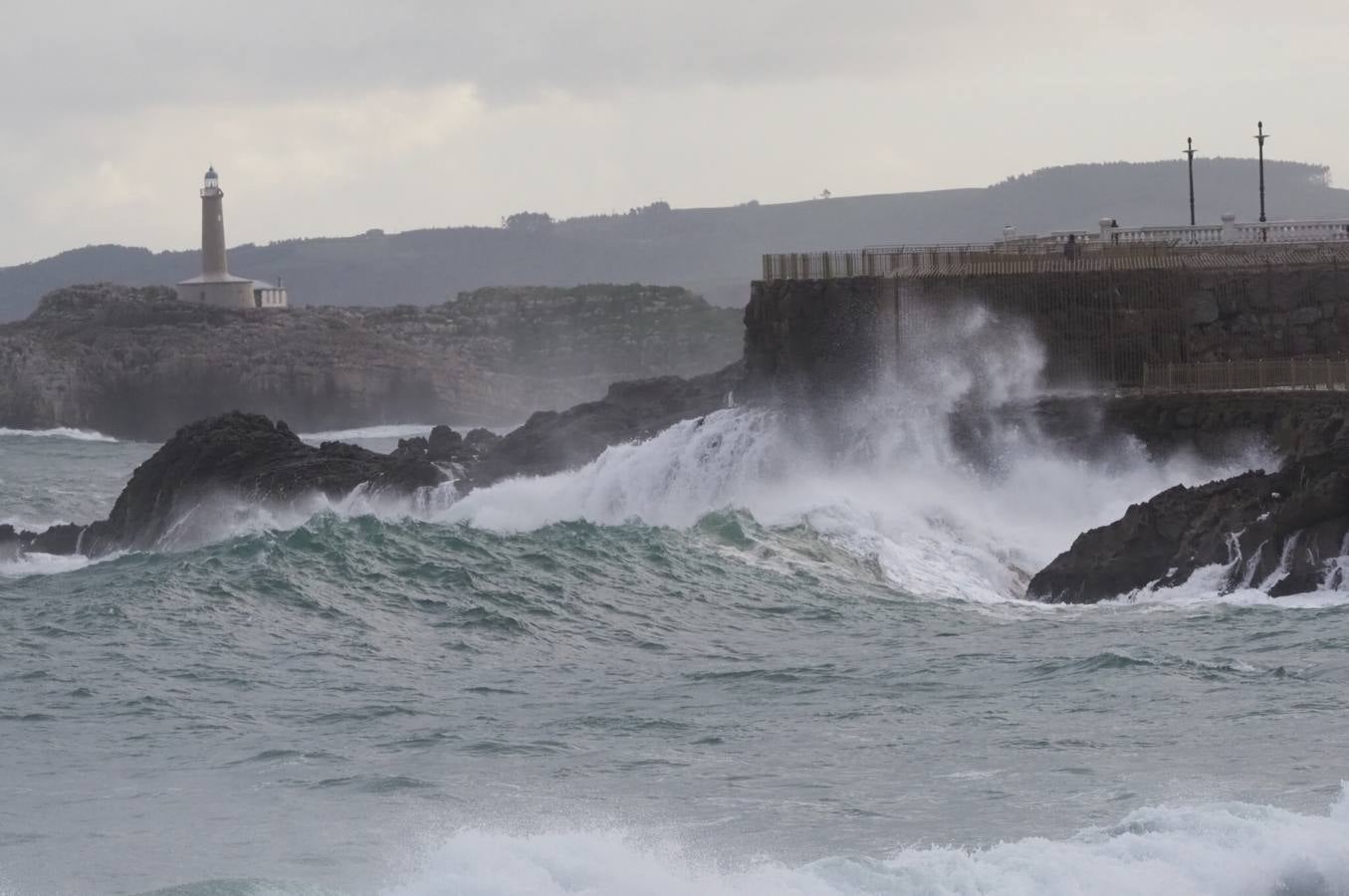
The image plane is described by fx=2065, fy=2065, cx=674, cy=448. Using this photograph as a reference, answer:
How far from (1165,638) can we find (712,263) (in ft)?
545

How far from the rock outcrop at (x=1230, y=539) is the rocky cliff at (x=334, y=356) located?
58.6 metres

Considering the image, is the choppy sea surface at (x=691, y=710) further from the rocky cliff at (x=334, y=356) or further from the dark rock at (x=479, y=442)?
the rocky cliff at (x=334, y=356)

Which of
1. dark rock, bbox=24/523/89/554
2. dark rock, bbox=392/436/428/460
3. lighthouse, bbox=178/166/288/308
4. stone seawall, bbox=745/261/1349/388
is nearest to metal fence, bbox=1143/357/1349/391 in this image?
stone seawall, bbox=745/261/1349/388

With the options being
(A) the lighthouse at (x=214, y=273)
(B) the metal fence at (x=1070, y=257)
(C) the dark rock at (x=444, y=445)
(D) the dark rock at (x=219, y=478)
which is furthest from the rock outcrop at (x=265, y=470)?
(A) the lighthouse at (x=214, y=273)

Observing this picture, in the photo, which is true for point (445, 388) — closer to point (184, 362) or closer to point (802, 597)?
point (184, 362)

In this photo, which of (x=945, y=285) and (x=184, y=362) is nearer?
(x=945, y=285)

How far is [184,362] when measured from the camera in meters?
79.1

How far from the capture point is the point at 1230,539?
21.4 meters

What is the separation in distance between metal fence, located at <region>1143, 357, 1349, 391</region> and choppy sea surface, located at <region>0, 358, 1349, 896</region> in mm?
2031

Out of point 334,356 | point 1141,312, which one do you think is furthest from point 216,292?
point 1141,312

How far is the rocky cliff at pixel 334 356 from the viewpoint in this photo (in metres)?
77.9

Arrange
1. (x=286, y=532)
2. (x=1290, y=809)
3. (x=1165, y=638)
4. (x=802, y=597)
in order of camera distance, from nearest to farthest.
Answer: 1. (x=1290, y=809)
2. (x=1165, y=638)
3. (x=802, y=597)
4. (x=286, y=532)

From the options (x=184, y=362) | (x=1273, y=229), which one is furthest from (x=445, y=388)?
(x=1273, y=229)

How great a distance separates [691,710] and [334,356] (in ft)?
218
